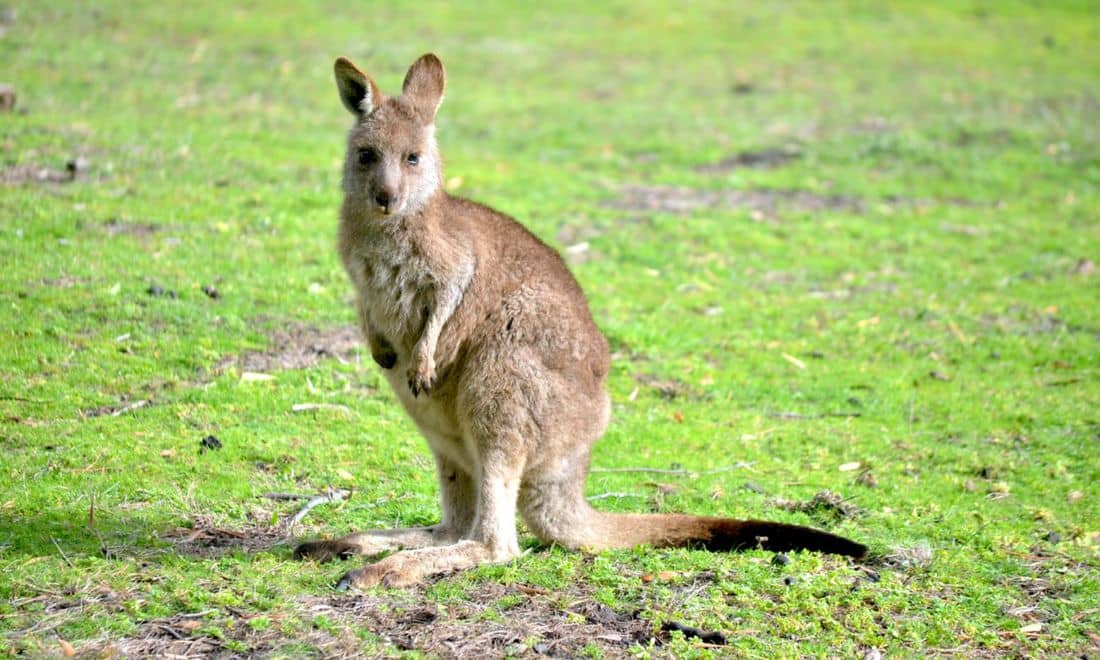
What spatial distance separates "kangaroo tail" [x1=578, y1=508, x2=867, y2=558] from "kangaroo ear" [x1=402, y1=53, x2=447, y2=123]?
1.73m

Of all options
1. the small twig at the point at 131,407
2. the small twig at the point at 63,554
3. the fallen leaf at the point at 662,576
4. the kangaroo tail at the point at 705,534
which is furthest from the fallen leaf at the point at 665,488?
the small twig at the point at 63,554

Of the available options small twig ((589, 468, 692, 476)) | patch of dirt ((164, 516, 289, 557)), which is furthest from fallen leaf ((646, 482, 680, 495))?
patch of dirt ((164, 516, 289, 557))

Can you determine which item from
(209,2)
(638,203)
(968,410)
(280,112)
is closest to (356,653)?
(968,410)

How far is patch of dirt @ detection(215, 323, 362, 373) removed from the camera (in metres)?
6.72

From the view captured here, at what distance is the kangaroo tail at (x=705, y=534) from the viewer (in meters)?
4.80

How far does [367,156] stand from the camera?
4758 mm

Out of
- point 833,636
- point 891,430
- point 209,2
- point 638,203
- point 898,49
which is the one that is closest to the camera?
point 833,636

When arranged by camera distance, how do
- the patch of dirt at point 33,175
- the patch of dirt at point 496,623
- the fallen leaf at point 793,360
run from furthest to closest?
the patch of dirt at point 33,175, the fallen leaf at point 793,360, the patch of dirt at point 496,623

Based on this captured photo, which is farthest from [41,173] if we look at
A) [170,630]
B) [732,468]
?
[170,630]

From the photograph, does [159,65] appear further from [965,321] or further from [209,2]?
[965,321]

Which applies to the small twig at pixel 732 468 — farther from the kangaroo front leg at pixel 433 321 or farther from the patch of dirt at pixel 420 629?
the kangaroo front leg at pixel 433 321

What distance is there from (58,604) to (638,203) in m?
7.74

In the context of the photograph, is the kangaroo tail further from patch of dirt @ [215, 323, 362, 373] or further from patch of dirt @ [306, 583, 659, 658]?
patch of dirt @ [215, 323, 362, 373]

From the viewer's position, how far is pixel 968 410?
7254 mm
